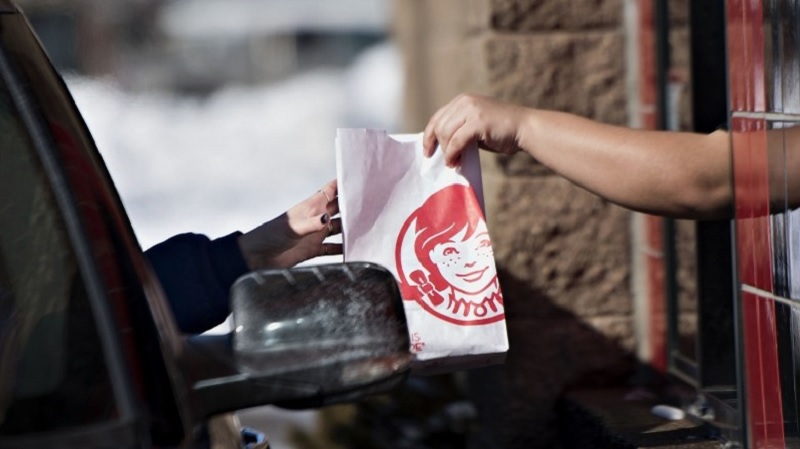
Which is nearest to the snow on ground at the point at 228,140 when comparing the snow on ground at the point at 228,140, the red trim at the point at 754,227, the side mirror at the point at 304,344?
the snow on ground at the point at 228,140

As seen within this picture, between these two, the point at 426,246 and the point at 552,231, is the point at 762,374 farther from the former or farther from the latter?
the point at 552,231

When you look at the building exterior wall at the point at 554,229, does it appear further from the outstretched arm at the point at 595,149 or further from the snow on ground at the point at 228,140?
the snow on ground at the point at 228,140

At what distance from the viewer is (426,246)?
2.72m

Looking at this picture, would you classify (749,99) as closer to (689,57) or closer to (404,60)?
(689,57)

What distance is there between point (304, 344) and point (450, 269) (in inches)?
30.6

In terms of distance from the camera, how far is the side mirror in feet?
6.30

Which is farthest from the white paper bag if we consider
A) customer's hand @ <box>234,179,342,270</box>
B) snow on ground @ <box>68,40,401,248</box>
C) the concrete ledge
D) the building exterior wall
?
snow on ground @ <box>68,40,401,248</box>

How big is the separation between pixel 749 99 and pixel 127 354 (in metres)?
1.78

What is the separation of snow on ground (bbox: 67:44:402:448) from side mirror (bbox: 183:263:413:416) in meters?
7.85

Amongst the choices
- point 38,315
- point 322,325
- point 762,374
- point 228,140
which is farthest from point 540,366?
point 228,140

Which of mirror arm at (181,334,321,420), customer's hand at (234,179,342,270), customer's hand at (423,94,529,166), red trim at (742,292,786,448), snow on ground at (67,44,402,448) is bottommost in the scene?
red trim at (742,292,786,448)

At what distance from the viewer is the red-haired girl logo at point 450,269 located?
8.86 ft

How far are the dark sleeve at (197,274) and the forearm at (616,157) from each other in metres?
0.66

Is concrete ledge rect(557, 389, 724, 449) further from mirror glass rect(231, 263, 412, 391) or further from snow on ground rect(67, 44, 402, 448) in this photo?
snow on ground rect(67, 44, 402, 448)
